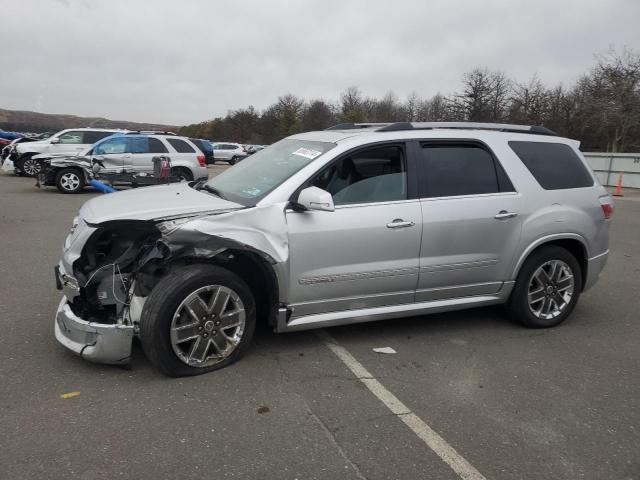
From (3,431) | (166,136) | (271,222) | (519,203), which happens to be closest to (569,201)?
(519,203)

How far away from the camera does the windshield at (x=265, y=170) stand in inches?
156

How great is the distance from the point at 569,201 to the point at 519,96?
45266 mm

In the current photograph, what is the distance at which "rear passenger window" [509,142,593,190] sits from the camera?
183 inches

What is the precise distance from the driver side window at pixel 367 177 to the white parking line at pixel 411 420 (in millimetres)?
1198

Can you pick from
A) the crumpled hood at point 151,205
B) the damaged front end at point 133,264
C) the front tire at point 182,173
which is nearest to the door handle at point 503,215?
the damaged front end at point 133,264

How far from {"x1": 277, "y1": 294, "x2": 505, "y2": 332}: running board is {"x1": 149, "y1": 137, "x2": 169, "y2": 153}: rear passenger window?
12.9m

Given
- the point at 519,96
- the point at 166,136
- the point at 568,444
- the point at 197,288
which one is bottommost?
the point at 568,444

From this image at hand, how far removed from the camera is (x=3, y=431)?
2824 millimetres

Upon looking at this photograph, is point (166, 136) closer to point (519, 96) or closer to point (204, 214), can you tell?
point (204, 214)

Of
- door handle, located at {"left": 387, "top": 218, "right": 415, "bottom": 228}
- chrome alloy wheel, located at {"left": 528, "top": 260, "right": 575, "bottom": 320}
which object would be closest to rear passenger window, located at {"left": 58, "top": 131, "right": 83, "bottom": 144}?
door handle, located at {"left": 387, "top": 218, "right": 415, "bottom": 228}

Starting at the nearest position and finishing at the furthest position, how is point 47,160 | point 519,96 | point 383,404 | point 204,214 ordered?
point 383,404 < point 204,214 < point 47,160 < point 519,96

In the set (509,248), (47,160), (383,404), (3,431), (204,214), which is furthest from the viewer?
(47,160)

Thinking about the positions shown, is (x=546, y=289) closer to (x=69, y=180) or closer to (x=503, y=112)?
(x=69, y=180)

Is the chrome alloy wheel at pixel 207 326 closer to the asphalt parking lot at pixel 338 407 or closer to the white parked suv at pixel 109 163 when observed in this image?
the asphalt parking lot at pixel 338 407
